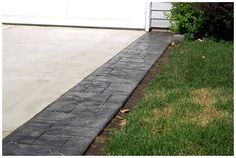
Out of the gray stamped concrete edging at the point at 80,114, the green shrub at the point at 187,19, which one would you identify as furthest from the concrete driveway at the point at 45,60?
the green shrub at the point at 187,19

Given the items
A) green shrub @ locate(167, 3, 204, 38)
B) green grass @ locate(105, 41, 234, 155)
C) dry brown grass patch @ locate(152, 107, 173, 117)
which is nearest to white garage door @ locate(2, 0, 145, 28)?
green shrub @ locate(167, 3, 204, 38)

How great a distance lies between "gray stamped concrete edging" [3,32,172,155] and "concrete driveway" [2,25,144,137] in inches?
5.9

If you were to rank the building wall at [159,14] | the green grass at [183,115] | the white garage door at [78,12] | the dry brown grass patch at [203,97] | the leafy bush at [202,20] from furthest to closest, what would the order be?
the white garage door at [78,12]
the building wall at [159,14]
the leafy bush at [202,20]
the dry brown grass patch at [203,97]
the green grass at [183,115]

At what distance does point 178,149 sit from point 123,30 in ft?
27.2

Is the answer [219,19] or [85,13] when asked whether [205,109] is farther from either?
[85,13]

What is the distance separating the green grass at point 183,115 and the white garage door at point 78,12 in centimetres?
492

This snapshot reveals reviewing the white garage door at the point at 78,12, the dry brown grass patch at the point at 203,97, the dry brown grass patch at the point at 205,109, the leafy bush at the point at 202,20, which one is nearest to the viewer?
the dry brown grass patch at the point at 205,109

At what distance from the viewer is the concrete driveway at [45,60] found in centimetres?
503

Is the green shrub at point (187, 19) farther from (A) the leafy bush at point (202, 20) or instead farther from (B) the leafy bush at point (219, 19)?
(B) the leafy bush at point (219, 19)

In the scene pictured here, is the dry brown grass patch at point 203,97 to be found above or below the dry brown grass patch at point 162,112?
below

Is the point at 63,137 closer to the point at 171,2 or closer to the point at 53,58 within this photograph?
the point at 53,58

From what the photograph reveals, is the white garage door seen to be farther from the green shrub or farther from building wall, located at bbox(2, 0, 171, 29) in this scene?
the green shrub

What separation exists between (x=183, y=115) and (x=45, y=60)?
349 centimetres

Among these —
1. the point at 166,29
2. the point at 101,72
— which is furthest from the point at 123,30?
the point at 101,72
